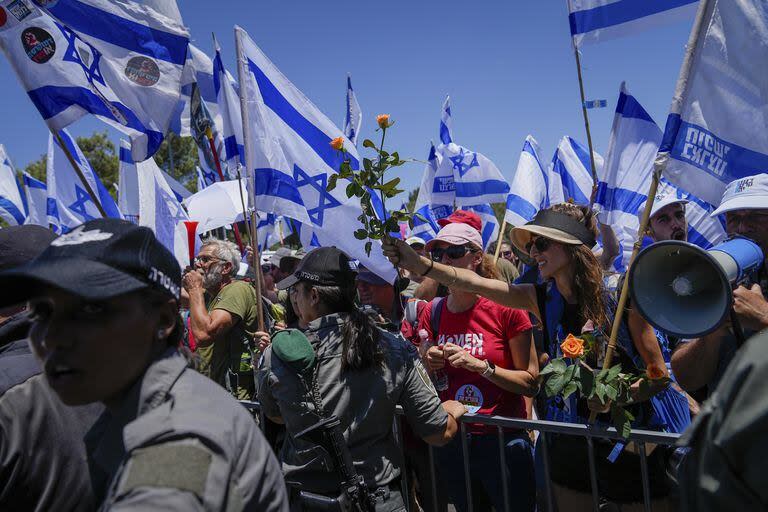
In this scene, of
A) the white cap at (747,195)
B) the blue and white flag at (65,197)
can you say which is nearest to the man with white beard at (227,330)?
the white cap at (747,195)

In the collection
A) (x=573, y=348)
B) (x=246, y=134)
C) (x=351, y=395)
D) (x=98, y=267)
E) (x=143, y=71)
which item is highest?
(x=143, y=71)

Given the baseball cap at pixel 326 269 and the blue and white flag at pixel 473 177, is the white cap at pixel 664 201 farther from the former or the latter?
the blue and white flag at pixel 473 177

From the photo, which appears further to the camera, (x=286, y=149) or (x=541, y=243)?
(x=286, y=149)

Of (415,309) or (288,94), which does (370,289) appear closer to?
(415,309)

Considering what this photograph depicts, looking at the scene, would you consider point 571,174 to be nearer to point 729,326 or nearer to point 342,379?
point 729,326

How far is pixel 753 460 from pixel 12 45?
5129 mm

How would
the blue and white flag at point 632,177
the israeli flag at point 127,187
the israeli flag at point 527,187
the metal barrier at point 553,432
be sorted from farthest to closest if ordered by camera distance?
1. the israeli flag at point 127,187
2. the israeli flag at point 527,187
3. the blue and white flag at point 632,177
4. the metal barrier at point 553,432

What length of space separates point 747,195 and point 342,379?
1.91 meters

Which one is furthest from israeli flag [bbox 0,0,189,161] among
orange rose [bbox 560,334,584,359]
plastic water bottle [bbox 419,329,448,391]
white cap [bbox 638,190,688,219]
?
white cap [bbox 638,190,688,219]

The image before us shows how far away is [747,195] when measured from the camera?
8.66 ft

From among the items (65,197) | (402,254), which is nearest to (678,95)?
(402,254)

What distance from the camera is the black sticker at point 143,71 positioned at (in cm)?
471

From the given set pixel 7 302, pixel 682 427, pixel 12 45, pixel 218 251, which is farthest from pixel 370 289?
pixel 7 302

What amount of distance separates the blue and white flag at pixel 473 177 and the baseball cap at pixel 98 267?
7.34 m
